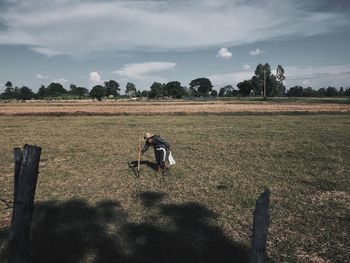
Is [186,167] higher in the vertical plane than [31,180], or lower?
lower

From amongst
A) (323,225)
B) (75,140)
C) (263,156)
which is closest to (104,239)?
(323,225)

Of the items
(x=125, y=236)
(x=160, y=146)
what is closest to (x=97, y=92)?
(x=160, y=146)

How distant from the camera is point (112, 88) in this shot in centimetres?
19238

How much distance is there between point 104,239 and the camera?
6.69 m

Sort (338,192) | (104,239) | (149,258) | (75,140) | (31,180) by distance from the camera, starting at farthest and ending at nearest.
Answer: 1. (75,140)
2. (338,192)
3. (104,239)
4. (149,258)
5. (31,180)

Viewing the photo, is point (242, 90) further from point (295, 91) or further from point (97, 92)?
point (97, 92)

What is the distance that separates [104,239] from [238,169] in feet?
23.1

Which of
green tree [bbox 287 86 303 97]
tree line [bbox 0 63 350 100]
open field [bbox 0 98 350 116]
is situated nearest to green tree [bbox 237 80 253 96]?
tree line [bbox 0 63 350 100]

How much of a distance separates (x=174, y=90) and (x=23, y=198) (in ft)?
570

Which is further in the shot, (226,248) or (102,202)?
(102,202)

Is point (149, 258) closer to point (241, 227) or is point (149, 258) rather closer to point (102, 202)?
point (241, 227)

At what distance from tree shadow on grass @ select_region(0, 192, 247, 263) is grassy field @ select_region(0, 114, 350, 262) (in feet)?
0.07

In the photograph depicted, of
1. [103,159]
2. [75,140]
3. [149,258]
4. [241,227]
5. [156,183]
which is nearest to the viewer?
[149,258]

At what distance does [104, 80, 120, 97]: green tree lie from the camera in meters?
189
